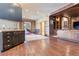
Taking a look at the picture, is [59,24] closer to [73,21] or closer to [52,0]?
[73,21]

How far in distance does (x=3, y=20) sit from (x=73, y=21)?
14.4 ft

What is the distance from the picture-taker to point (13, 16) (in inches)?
205

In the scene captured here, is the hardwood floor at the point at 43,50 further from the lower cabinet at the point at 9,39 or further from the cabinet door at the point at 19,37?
the cabinet door at the point at 19,37

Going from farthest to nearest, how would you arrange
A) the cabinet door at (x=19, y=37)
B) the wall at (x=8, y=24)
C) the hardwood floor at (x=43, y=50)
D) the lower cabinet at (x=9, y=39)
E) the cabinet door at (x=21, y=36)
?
the cabinet door at (x=21, y=36) → the cabinet door at (x=19, y=37) → the wall at (x=8, y=24) → the lower cabinet at (x=9, y=39) → the hardwood floor at (x=43, y=50)

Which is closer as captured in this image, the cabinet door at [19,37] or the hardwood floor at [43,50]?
the hardwood floor at [43,50]

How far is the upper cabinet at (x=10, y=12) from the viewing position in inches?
179

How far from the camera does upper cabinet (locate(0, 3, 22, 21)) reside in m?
4.55

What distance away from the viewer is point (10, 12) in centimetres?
498

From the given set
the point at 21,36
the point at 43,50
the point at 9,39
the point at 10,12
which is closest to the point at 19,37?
the point at 21,36

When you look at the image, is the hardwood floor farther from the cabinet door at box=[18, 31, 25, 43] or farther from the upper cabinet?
the upper cabinet

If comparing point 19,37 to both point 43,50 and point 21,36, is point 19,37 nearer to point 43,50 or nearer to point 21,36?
point 21,36

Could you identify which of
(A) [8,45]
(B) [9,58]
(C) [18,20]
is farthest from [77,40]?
(B) [9,58]

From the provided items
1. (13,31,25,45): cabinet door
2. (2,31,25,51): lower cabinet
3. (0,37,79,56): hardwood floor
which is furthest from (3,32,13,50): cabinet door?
(13,31,25,45): cabinet door

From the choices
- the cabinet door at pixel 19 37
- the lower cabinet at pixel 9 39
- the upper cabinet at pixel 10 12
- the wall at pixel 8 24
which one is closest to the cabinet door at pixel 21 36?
the cabinet door at pixel 19 37
